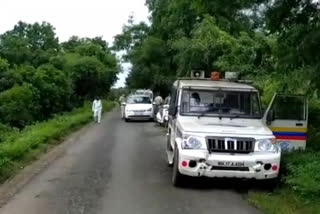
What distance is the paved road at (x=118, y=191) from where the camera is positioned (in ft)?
→ 31.3

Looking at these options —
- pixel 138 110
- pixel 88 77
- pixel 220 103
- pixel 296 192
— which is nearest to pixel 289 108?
pixel 220 103


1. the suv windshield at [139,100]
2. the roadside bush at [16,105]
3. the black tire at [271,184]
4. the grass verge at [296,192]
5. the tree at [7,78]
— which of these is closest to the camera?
the grass verge at [296,192]

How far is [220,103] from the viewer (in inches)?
498

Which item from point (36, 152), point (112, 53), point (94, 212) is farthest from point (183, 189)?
point (112, 53)

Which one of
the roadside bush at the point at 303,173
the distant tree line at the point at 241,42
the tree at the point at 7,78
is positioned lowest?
the roadside bush at the point at 303,173

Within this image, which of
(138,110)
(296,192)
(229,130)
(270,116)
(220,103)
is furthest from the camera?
(138,110)

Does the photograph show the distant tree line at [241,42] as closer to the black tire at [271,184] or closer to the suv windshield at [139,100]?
the black tire at [271,184]

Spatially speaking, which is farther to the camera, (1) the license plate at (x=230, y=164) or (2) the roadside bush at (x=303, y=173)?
(1) the license plate at (x=230, y=164)

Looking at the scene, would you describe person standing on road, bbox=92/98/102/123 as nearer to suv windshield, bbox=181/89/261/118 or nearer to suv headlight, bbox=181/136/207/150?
suv windshield, bbox=181/89/261/118

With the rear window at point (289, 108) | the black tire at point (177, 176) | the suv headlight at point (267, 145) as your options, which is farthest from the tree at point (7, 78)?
the suv headlight at point (267, 145)

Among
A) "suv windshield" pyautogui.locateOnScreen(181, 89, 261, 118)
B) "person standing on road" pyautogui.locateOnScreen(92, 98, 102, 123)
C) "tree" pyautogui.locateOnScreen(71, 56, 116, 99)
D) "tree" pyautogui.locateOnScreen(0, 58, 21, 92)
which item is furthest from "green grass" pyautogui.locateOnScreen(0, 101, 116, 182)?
"tree" pyautogui.locateOnScreen(71, 56, 116, 99)

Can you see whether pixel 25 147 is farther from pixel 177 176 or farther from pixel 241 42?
pixel 241 42

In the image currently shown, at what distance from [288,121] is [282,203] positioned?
13.2 ft

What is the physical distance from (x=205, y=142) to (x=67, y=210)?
296 cm
